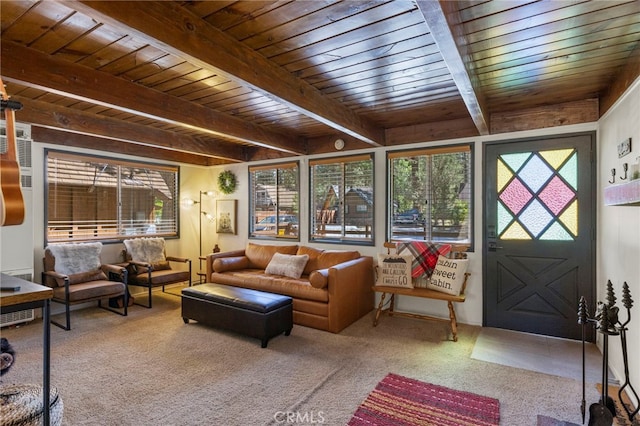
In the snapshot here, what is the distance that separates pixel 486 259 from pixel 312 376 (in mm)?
2447

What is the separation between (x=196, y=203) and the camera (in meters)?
6.15

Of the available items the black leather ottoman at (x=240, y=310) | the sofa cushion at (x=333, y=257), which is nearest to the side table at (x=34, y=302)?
the black leather ottoman at (x=240, y=310)

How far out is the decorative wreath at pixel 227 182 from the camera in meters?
5.91

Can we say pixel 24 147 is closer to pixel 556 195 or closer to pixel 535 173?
pixel 535 173

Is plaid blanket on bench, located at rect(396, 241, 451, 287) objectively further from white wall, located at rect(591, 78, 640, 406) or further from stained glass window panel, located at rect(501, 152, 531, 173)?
white wall, located at rect(591, 78, 640, 406)

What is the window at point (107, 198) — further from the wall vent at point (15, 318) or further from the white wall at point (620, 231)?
the white wall at point (620, 231)

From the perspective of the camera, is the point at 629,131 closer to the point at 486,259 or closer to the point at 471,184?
the point at 471,184

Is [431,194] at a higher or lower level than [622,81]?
lower

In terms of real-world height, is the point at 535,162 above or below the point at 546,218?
above

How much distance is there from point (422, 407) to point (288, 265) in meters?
2.49

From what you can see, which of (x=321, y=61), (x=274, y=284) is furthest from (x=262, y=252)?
(x=321, y=61)

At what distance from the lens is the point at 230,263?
189 inches

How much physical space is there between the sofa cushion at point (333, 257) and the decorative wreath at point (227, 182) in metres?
2.37

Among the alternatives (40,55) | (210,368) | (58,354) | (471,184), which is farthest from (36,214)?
(471,184)
